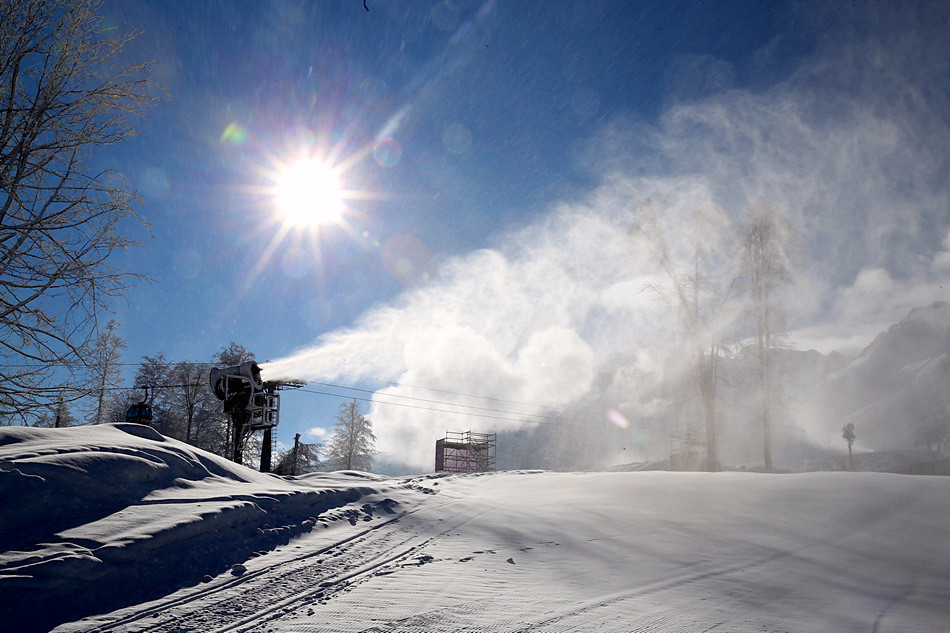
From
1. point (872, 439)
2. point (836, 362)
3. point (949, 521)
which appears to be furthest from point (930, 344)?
point (949, 521)

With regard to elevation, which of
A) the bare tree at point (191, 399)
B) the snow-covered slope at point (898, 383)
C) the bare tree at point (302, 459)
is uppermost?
the snow-covered slope at point (898, 383)

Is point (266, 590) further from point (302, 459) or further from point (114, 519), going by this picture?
point (302, 459)

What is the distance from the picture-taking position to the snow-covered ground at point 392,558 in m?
3.21

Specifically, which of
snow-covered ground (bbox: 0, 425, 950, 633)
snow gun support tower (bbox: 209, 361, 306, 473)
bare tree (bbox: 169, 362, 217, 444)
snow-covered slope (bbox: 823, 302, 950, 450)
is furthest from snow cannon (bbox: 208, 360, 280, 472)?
snow-covered slope (bbox: 823, 302, 950, 450)

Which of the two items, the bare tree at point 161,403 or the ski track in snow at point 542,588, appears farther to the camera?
the bare tree at point 161,403

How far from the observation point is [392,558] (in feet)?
15.1

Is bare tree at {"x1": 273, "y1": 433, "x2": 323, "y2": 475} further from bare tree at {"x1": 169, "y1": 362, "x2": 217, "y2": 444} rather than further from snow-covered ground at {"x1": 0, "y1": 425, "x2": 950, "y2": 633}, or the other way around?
snow-covered ground at {"x1": 0, "y1": 425, "x2": 950, "y2": 633}

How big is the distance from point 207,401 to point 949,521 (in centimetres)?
3106

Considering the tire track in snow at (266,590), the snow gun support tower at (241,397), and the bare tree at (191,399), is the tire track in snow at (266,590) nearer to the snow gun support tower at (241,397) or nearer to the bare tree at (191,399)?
the snow gun support tower at (241,397)

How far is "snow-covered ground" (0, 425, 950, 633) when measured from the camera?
3.21 m

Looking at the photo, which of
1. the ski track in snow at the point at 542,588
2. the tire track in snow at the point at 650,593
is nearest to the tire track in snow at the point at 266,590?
the ski track in snow at the point at 542,588

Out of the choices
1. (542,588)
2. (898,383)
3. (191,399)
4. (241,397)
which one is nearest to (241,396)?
(241,397)

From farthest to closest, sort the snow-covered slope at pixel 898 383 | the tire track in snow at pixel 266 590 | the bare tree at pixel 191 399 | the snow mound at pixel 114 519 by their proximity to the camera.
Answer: the snow-covered slope at pixel 898 383
the bare tree at pixel 191 399
the snow mound at pixel 114 519
the tire track in snow at pixel 266 590

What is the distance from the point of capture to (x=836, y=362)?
16100 cm
